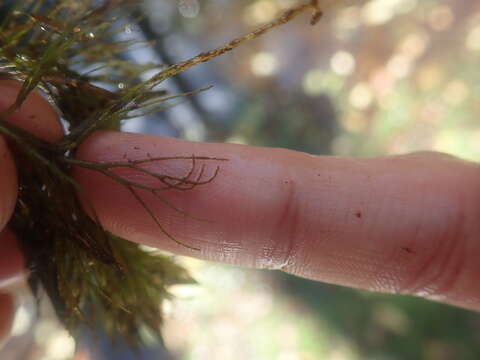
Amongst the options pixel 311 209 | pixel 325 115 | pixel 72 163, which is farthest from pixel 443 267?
pixel 325 115

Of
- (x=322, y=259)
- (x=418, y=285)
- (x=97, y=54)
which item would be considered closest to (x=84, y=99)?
(x=97, y=54)

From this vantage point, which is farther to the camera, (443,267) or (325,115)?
(325,115)

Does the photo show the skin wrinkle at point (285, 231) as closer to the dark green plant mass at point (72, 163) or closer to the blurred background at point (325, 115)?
the dark green plant mass at point (72, 163)

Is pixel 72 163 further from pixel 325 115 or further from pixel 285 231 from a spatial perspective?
pixel 325 115

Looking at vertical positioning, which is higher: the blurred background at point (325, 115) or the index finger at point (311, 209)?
the blurred background at point (325, 115)

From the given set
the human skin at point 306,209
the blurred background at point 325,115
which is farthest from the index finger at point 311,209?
the blurred background at point 325,115

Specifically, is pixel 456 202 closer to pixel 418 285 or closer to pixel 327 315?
pixel 418 285
